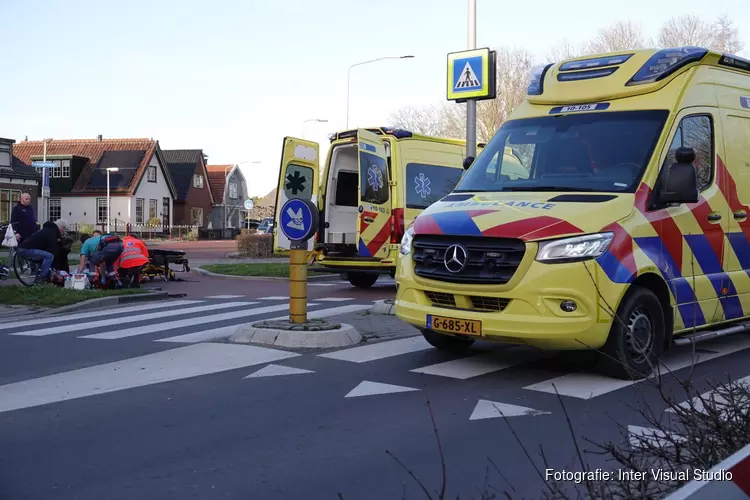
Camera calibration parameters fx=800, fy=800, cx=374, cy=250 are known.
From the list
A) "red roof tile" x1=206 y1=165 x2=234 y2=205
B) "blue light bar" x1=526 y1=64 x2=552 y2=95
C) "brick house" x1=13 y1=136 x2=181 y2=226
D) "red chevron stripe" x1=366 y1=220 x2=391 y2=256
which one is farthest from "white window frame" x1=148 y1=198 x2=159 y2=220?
"blue light bar" x1=526 y1=64 x2=552 y2=95

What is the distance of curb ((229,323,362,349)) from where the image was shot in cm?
822

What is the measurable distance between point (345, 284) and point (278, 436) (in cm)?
1246

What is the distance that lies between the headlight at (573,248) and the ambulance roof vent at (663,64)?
2.04m

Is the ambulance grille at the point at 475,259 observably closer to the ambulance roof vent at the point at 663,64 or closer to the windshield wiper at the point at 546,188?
the windshield wiper at the point at 546,188

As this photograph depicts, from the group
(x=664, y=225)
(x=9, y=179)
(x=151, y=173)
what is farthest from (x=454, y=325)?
(x=151, y=173)

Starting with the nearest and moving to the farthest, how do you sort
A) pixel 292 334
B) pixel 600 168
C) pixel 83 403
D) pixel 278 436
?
1. pixel 278 436
2. pixel 83 403
3. pixel 600 168
4. pixel 292 334

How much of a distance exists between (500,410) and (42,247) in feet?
41.4

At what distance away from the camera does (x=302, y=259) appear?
8.68 meters

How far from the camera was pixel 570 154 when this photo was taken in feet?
24.0

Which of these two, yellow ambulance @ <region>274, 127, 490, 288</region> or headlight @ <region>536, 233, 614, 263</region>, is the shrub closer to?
yellow ambulance @ <region>274, 127, 490, 288</region>

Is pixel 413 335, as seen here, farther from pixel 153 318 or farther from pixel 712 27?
pixel 712 27

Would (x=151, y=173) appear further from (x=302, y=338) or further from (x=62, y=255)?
(x=302, y=338)

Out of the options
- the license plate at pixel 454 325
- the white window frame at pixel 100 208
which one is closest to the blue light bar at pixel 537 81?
the license plate at pixel 454 325

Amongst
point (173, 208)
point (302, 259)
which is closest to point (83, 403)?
point (302, 259)
